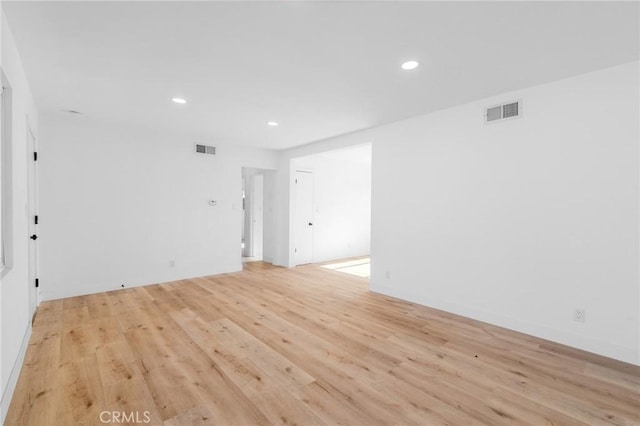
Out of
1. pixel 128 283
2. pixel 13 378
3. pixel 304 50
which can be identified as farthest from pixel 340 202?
pixel 13 378

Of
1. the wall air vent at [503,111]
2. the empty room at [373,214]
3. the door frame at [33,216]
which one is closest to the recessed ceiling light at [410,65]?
the empty room at [373,214]

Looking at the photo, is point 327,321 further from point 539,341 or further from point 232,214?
point 232,214

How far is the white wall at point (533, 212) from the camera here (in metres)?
2.64

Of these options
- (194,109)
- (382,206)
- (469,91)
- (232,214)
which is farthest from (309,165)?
(469,91)

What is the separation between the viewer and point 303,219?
267 inches

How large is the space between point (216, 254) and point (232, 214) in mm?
862

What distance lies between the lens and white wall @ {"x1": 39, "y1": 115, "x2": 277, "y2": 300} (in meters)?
4.27

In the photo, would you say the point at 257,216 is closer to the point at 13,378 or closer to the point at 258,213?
the point at 258,213

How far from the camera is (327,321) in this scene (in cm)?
346

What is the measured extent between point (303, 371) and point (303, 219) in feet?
14.9

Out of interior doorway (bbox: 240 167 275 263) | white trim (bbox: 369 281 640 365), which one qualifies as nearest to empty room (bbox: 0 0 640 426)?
white trim (bbox: 369 281 640 365)

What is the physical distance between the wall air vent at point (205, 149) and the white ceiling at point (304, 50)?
177cm

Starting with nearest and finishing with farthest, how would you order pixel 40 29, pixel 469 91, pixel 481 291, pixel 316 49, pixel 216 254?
pixel 40 29 → pixel 316 49 → pixel 469 91 → pixel 481 291 → pixel 216 254

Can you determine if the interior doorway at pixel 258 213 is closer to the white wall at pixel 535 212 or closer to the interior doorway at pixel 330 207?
the interior doorway at pixel 330 207
